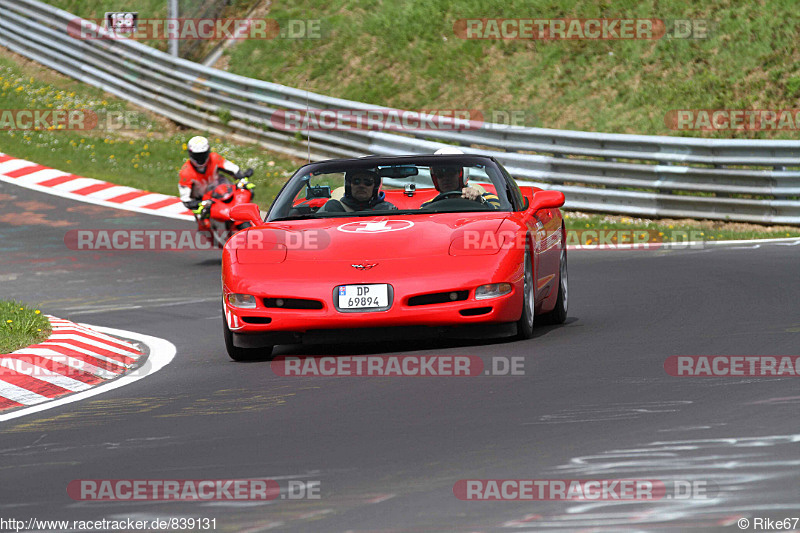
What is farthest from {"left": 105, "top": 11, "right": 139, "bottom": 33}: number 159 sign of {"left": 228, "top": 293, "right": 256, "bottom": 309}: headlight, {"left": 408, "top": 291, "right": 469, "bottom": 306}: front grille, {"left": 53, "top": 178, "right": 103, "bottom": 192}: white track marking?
{"left": 408, "top": 291, "right": 469, "bottom": 306}: front grille

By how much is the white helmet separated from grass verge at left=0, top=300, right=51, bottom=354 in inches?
248

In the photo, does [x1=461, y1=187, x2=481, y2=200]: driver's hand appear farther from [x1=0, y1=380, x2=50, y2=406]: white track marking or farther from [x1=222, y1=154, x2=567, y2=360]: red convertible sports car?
[x1=0, y1=380, x2=50, y2=406]: white track marking

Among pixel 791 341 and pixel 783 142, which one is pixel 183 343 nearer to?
pixel 791 341

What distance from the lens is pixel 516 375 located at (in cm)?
783

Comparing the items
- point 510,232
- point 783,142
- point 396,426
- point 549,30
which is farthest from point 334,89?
point 396,426

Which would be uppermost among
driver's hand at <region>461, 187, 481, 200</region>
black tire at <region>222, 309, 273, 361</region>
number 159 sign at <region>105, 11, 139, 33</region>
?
number 159 sign at <region>105, 11, 139, 33</region>

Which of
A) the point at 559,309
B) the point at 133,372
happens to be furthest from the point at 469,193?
the point at 133,372

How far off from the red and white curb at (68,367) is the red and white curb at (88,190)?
9529 mm

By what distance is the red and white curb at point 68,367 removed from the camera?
8367 mm

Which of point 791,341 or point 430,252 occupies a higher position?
point 430,252

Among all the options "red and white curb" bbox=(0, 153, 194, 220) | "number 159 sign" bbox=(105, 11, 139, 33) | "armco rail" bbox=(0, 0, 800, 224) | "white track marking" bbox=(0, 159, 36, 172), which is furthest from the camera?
"number 159 sign" bbox=(105, 11, 139, 33)

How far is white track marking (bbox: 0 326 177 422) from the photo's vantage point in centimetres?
792

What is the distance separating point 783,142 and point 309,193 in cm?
898

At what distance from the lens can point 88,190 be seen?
2148 centimetres
